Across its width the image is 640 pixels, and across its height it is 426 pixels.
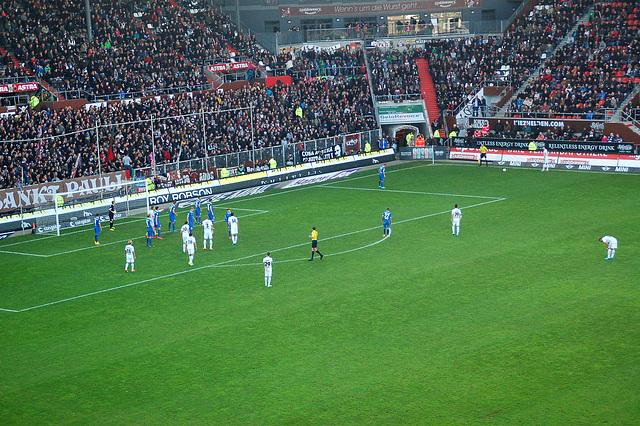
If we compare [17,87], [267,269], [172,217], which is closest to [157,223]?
[172,217]

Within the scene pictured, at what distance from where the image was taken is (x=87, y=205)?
1678 inches

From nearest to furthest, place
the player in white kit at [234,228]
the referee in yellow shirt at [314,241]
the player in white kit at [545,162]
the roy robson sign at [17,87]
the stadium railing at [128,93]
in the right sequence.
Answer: the referee in yellow shirt at [314,241], the player in white kit at [234,228], the roy robson sign at [17,87], the stadium railing at [128,93], the player in white kit at [545,162]

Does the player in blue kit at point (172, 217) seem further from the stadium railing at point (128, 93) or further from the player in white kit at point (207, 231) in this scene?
the stadium railing at point (128, 93)

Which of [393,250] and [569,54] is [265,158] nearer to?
[393,250]

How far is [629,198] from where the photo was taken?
139ft

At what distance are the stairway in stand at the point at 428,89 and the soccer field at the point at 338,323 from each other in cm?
2586

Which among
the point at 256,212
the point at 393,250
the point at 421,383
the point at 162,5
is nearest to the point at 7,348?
the point at 421,383

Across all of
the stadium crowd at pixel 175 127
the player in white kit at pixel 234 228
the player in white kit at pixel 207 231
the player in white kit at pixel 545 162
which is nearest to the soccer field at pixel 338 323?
the player in white kit at pixel 234 228

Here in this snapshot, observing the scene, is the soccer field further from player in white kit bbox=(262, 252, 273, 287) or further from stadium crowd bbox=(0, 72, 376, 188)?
stadium crowd bbox=(0, 72, 376, 188)

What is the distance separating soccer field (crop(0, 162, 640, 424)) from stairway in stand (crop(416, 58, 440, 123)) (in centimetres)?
2586

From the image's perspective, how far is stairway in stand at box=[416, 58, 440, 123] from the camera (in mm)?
66181

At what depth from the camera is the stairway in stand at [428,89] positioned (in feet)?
217

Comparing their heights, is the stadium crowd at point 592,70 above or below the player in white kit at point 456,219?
above

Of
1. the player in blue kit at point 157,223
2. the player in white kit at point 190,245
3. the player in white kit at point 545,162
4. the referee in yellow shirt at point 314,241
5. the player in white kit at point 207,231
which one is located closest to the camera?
the player in white kit at point 190,245
